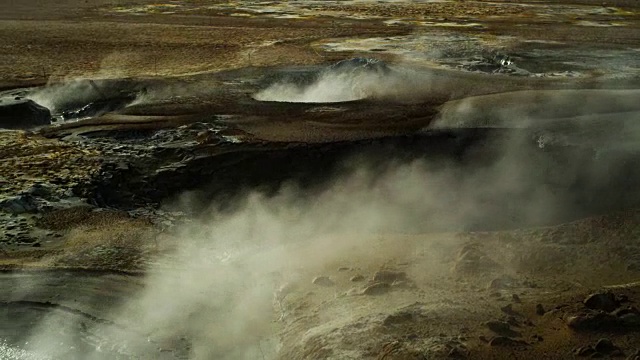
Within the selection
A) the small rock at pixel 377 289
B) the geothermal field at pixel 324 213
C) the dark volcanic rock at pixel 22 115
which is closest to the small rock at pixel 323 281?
the geothermal field at pixel 324 213

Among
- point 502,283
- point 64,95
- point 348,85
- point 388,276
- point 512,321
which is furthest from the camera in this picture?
point 64,95

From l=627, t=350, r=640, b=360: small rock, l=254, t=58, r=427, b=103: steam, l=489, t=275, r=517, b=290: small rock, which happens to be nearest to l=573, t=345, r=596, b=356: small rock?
l=627, t=350, r=640, b=360: small rock

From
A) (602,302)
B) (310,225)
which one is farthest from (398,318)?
(310,225)

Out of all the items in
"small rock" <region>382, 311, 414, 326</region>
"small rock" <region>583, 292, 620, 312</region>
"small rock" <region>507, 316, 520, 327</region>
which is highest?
"small rock" <region>583, 292, 620, 312</region>

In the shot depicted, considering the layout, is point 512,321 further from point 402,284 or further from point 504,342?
point 402,284

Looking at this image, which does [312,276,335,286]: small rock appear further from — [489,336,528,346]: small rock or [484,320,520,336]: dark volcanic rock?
[489,336,528,346]: small rock

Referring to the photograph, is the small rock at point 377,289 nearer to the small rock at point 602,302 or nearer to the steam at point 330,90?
the small rock at point 602,302
